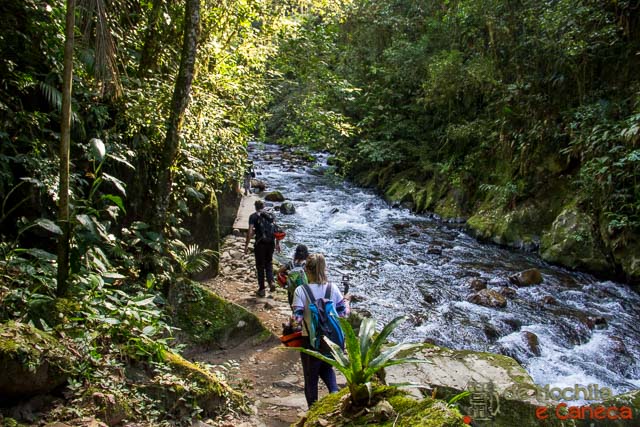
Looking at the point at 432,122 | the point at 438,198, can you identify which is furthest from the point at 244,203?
the point at 432,122

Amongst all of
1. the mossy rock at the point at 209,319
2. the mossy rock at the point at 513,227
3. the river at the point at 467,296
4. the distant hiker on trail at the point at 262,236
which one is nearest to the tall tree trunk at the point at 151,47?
the distant hiker on trail at the point at 262,236

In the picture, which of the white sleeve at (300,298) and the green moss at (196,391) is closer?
the green moss at (196,391)

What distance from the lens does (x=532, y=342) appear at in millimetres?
7047

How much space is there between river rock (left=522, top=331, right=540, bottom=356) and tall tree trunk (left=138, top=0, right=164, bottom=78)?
6998 millimetres

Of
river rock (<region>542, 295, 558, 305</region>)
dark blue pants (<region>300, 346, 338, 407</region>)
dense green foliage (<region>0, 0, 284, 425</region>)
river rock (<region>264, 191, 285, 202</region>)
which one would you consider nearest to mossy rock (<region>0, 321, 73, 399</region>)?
dense green foliage (<region>0, 0, 284, 425</region>)

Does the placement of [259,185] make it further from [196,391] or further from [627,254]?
[196,391]

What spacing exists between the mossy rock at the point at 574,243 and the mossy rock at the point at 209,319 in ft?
25.5

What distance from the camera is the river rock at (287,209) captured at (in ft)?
49.0

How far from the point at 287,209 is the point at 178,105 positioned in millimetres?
9619

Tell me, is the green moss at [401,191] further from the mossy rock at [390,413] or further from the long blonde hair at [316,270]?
the mossy rock at [390,413]

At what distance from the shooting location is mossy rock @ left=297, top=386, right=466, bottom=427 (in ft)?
7.19

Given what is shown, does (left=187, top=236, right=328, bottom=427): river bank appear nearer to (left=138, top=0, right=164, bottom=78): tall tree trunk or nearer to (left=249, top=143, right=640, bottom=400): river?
(left=249, top=143, right=640, bottom=400): river

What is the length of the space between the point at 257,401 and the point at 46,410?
2.14 meters

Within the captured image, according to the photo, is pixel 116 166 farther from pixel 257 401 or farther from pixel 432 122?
pixel 432 122
